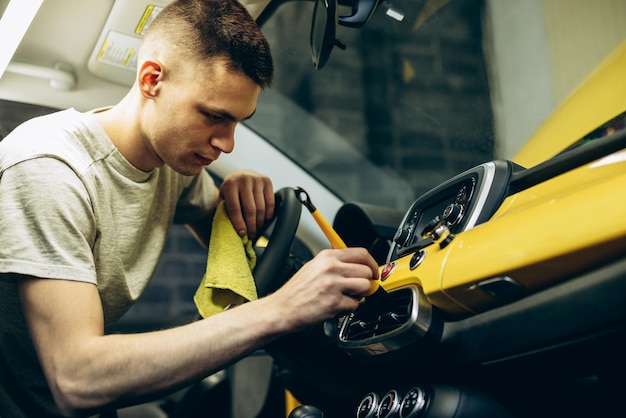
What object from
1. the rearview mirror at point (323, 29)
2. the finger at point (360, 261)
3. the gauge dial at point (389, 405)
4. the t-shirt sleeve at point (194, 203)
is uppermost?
the rearview mirror at point (323, 29)

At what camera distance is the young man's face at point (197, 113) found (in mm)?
1069

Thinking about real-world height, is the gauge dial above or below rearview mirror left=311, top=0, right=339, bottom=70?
below

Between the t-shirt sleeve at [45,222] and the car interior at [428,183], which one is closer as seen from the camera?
the car interior at [428,183]

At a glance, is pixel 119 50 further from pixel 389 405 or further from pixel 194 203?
pixel 389 405

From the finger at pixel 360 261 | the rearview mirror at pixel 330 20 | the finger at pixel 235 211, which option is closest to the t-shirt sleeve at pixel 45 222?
the finger at pixel 235 211

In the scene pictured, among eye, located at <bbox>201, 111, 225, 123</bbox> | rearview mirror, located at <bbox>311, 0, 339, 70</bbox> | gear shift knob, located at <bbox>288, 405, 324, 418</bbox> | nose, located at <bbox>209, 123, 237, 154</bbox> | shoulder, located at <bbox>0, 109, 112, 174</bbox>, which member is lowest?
gear shift knob, located at <bbox>288, 405, 324, 418</bbox>

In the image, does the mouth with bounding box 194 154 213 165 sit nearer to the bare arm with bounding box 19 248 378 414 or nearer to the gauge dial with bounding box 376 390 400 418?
the bare arm with bounding box 19 248 378 414

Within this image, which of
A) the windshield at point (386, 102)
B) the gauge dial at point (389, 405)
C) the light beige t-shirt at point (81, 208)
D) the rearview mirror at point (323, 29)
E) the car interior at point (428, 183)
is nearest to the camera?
the car interior at point (428, 183)

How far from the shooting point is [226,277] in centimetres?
105

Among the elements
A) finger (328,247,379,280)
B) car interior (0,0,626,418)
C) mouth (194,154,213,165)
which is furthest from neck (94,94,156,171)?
finger (328,247,379,280)

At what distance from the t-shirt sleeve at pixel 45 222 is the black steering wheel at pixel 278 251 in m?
0.29

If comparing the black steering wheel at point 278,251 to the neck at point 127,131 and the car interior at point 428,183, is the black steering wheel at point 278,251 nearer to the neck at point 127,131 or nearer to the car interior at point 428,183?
the car interior at point 428,183

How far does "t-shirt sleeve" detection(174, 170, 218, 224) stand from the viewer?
54.2 inches

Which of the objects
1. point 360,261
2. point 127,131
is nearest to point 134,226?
point 127,131
